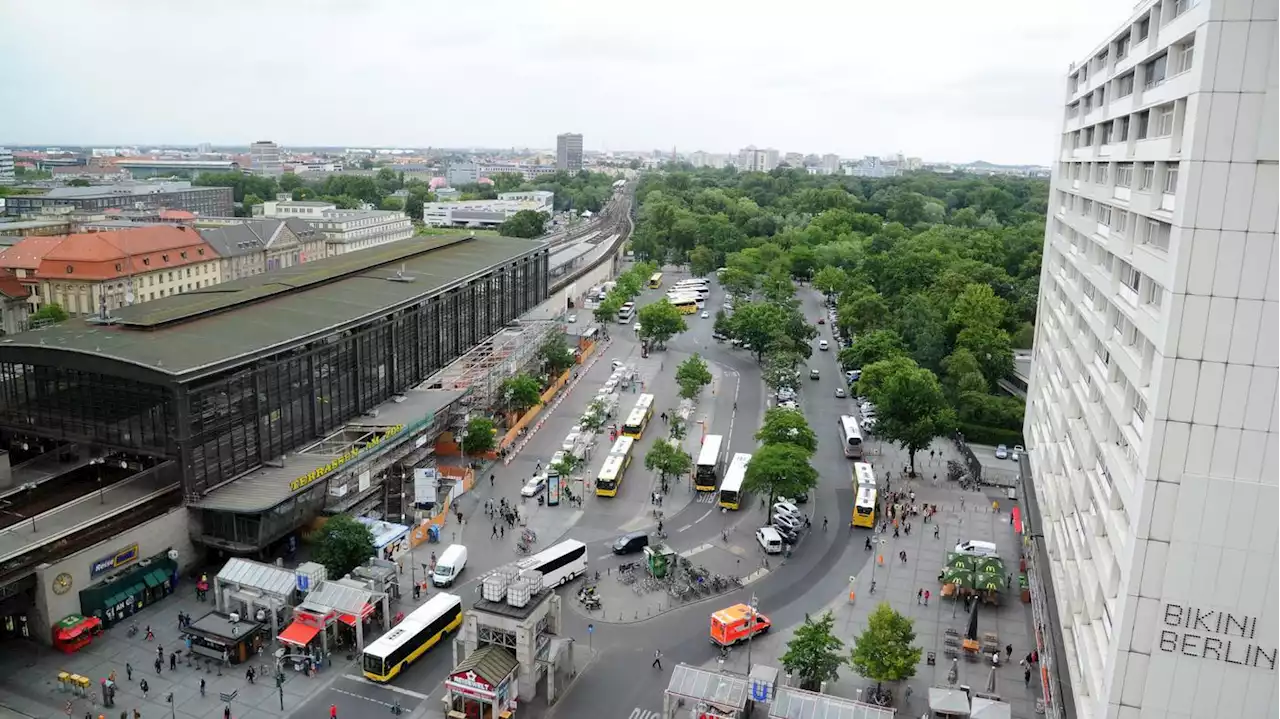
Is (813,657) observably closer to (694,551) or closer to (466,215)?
(694,551)

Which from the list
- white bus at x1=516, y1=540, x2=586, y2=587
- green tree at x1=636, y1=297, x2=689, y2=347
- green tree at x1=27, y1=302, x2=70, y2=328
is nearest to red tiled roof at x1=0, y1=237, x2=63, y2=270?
green tree at x1=27, y1=302, x2=70, y2=328

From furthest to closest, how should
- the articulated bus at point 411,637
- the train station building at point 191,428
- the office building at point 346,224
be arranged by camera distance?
the office building at point 346,224 → the train station building at point 191,428 → the articulated bus at point 411,637

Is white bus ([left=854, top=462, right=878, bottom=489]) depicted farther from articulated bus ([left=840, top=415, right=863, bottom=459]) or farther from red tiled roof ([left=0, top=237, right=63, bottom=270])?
red tiled roof ([left=0, top=237, right=63, bottom=270])

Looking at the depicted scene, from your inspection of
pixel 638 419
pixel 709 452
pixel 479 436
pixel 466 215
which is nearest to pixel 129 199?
pixel 466 215

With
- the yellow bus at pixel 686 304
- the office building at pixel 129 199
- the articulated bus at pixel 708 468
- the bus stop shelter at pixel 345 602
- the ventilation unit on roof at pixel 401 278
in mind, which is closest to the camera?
the bus stop shelter at pixel 345 602

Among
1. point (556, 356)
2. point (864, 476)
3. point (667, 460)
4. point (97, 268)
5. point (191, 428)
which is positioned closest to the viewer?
point (191, 428)

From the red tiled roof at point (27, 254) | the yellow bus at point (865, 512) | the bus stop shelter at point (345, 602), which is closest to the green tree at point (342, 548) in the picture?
the bus stop shelter at point (345, 602)

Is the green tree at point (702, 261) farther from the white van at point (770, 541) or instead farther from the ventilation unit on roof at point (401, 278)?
the white van at point (770, 541)
